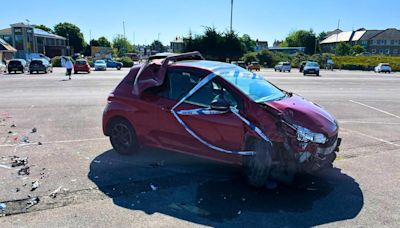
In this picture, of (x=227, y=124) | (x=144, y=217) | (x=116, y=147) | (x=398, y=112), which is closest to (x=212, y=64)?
(x=227, y=124)

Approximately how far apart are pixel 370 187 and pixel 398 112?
337 inches

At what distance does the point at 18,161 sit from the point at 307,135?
4694 millimetres

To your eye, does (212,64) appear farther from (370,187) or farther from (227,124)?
(370,187)

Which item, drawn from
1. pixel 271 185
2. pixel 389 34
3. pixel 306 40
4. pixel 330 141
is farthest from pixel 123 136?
pixel 306 40

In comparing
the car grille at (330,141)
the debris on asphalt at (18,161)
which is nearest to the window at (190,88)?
the car grille at (330,141)

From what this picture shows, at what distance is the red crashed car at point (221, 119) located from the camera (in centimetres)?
484

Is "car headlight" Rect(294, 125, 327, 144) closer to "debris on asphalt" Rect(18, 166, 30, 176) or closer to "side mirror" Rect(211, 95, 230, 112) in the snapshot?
"side mirror" Rect(211, 95, 230, 112)

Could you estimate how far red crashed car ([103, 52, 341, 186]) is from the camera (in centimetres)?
484

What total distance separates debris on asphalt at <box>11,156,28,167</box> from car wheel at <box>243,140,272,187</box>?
3723 mm

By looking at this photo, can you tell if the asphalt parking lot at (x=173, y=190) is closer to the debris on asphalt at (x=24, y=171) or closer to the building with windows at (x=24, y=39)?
the debris on asphalt at (x=24, y=171)

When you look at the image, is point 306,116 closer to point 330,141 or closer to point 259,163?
point 330,141

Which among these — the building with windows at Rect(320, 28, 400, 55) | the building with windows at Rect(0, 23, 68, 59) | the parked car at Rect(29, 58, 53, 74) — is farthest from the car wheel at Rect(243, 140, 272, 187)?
the building with windows at Rect(320, 28, 400, 55)

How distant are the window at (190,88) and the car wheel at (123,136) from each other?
89 cm

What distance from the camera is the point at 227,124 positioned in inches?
201
